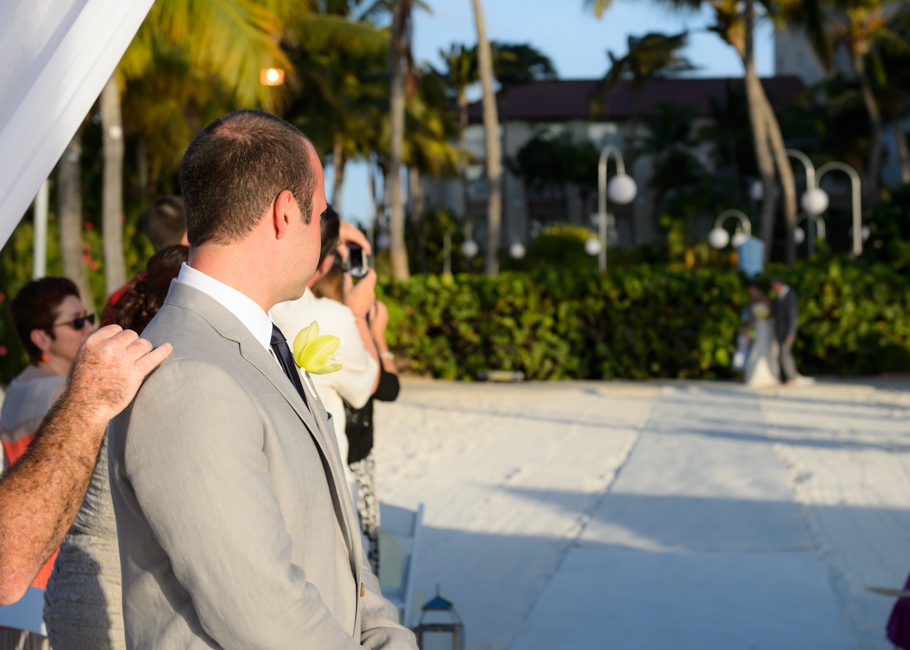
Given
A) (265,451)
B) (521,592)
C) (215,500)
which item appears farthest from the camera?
(521,592)

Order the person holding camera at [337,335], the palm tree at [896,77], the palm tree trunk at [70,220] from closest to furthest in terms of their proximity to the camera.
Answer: the person holding camera at [337,335]
the palm tree trunk at [70,220]
the palm tree at [896,77]

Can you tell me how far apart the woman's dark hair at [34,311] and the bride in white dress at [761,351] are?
45.7 feet

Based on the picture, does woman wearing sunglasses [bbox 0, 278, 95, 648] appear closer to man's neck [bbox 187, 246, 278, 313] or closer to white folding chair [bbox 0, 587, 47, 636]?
white folding chair [bbox 0, 587, 47, 636]

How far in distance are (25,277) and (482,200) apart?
4177 centimetres

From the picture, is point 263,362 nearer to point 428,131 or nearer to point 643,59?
point 643,59

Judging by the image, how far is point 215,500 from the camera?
1.35 metres

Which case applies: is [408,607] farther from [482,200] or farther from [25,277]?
[482,200]

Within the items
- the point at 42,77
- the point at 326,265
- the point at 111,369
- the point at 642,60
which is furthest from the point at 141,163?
the point at 111,369

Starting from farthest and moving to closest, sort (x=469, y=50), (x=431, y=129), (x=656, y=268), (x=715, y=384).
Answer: (x=469, y=50) < (x=431, y=129) < (x=656, y=268) < (x=715, y=384)

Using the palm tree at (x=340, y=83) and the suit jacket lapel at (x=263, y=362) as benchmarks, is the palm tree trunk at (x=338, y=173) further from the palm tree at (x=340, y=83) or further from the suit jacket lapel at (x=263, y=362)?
the suit jacket lapel at (x=263, y=362)

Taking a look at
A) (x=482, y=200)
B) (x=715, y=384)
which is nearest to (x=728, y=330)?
(x=715, y=384)

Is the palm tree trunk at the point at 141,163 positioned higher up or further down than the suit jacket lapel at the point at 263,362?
higher up

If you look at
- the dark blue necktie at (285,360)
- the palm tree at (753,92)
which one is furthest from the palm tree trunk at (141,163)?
the dark blue necktie at (285,360)

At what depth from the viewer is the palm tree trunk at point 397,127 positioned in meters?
20.9
